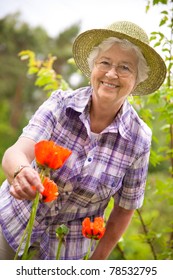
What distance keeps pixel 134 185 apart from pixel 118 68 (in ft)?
1.58

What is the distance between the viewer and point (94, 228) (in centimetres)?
103

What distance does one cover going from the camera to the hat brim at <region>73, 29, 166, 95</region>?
1.44m

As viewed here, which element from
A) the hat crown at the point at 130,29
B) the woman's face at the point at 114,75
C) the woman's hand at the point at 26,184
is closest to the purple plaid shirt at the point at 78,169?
the woman's face at the point at 114,75

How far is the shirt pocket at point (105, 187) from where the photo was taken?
1458 millimetres

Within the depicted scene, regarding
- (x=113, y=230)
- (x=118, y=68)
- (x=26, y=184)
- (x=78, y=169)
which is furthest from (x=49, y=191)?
(x=113, y=230)

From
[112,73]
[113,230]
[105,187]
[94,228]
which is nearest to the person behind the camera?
[94,228]

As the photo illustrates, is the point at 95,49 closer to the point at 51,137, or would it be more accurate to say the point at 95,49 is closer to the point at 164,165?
the point at 51,137

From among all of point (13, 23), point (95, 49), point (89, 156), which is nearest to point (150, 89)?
point (95, 49)

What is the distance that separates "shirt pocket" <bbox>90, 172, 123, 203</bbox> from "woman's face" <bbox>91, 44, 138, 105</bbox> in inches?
10.8

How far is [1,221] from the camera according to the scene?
1512 millimetres

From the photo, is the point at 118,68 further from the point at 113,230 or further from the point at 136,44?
the point at 113,230

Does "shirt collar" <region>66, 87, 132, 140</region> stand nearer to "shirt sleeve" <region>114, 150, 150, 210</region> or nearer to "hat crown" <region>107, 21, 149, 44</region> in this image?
"shirt sleeve" <region>114, 150, 150, 210</region>
